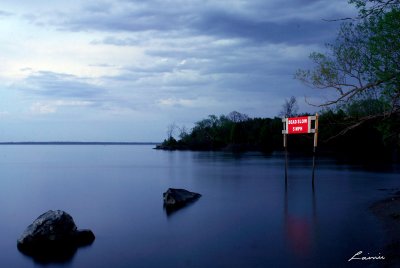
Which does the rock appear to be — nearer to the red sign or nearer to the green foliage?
the red sign

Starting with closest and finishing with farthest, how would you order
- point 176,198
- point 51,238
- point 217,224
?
point 51,238 < point 217,224 < point 176,198

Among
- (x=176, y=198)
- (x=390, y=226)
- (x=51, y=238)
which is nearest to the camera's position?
(x=51, y=238)

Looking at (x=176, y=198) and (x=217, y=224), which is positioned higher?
(x=176, y=198)

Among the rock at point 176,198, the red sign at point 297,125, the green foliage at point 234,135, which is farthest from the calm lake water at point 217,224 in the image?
the green foliage at point 234,135

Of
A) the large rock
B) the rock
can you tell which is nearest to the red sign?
the rock

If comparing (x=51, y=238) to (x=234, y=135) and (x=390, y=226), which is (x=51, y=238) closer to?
(x=390, y=226)

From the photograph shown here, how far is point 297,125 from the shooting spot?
32312 mm

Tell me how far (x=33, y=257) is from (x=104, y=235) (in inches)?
145

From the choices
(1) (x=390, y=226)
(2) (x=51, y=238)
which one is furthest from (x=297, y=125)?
(2) (x=51, y=238)

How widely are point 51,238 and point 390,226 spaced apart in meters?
13.4

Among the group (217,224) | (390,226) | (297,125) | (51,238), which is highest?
(297,125)

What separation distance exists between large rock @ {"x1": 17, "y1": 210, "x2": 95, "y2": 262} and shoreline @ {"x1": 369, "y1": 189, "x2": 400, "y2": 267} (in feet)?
34.3

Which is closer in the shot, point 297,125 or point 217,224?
point 217,224

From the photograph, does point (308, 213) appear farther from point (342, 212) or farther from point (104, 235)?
point (104, 235)
